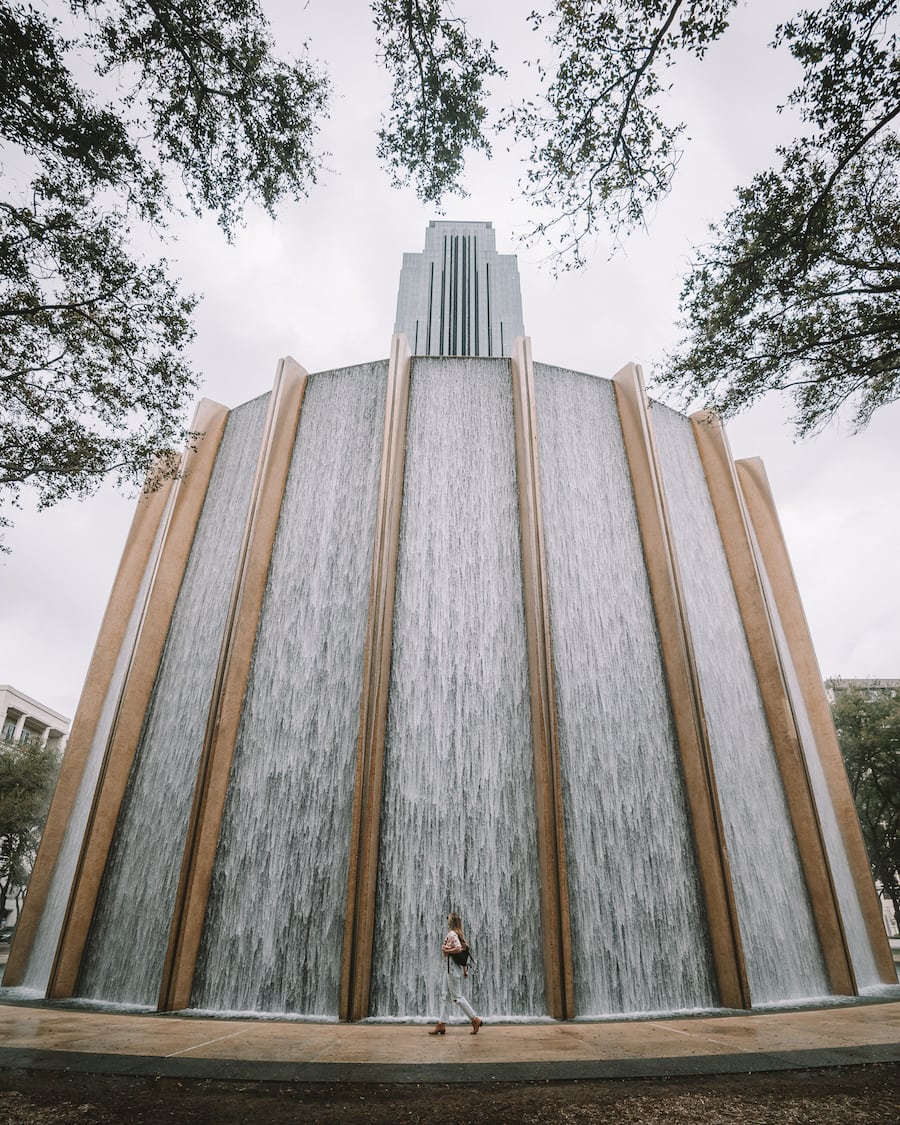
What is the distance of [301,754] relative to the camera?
888 cm

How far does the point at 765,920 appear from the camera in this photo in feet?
28.3

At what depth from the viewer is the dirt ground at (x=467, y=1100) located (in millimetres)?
3158

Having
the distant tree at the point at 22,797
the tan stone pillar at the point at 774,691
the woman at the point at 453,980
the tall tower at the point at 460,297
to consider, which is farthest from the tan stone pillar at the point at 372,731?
the tall tower at the point at 460,297

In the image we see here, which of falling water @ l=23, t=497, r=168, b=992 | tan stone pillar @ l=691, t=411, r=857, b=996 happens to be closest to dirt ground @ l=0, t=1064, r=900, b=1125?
tan stone pillar @ l=691, t=411, r=857, b=996

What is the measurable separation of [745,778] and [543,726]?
3.91 m

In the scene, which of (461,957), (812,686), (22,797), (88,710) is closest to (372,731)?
(461,957)

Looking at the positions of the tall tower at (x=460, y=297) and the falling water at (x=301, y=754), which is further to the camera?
the tall tower at (x=460, y=297)

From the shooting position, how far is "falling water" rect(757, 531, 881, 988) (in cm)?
971

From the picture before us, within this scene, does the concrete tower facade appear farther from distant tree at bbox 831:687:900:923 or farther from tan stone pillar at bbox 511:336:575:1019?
distant tree at bbox 831:687:900:923

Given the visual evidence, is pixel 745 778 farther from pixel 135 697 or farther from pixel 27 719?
pixel 27 719

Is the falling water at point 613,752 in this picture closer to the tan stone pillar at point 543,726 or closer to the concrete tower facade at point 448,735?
the concrete tower facade at point 448,735

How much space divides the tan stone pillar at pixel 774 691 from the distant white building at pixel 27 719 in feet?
178

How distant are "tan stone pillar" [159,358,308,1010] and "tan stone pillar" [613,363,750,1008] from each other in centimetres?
680

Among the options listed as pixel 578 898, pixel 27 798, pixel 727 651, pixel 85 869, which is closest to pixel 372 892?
pixel 578 898
